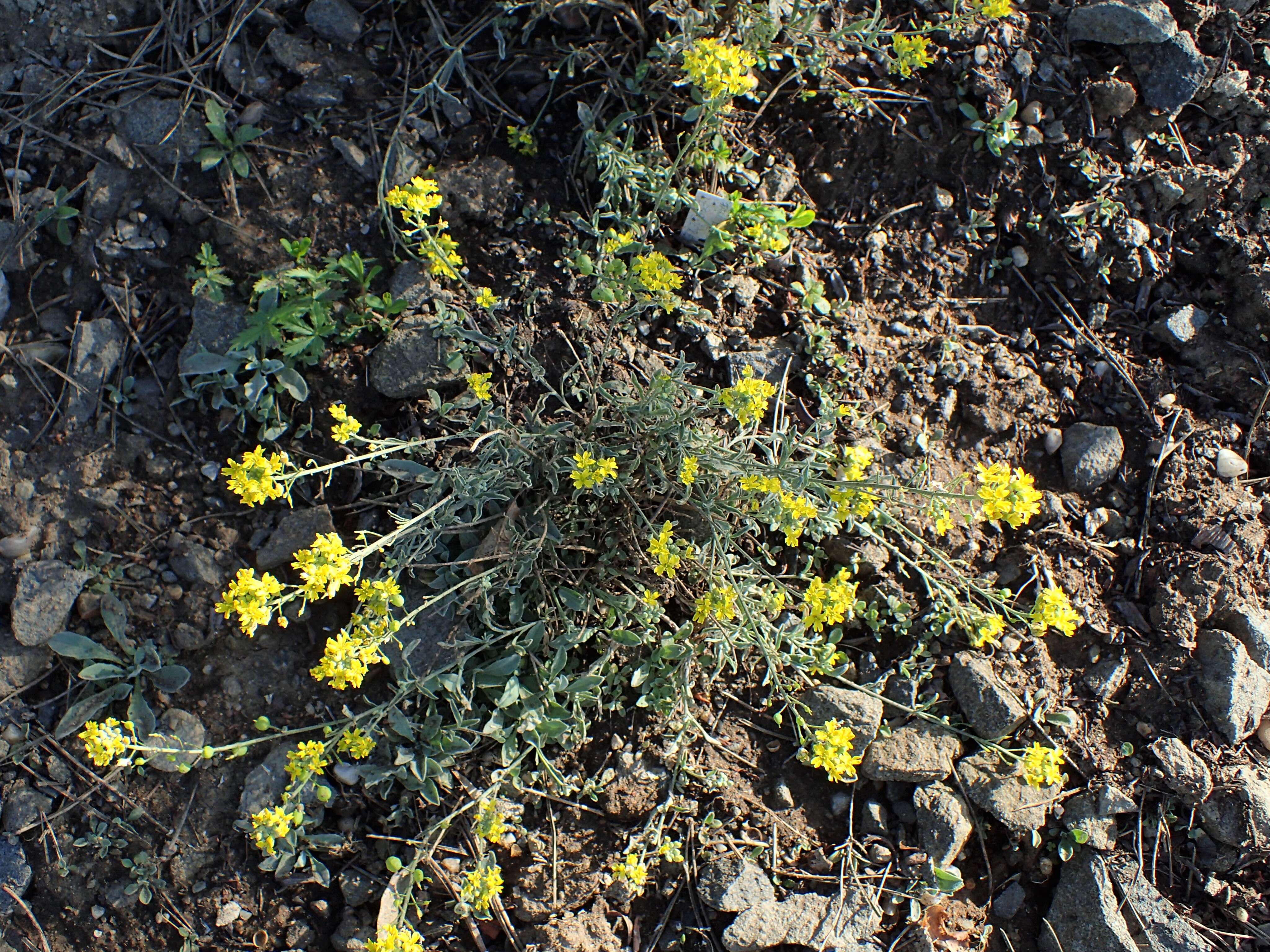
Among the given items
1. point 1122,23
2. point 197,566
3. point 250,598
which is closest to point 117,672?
point 197,566

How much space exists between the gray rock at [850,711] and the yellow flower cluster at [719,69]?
2.07m

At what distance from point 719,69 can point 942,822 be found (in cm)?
264

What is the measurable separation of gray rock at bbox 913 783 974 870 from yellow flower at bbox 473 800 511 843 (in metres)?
1.44

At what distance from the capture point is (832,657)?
299 cm

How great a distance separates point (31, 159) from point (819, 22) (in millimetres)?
3099

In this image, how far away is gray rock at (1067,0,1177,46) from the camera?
3529 mm

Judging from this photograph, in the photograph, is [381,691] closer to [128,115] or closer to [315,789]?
[315,789]

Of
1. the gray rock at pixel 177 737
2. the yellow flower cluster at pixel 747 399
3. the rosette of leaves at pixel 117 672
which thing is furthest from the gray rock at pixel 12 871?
the yellow flower cluster at pixel 747 399

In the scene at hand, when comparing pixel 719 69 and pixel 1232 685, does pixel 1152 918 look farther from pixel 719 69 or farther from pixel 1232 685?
pixel 719 69

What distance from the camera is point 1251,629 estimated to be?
3.18m

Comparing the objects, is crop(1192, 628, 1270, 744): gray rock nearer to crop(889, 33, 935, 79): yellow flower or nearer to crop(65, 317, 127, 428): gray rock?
crop(889, 33, 935, 79): yellow flower

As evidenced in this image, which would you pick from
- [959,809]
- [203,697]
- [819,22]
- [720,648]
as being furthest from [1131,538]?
[203,697]

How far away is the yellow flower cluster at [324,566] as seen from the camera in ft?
7.70

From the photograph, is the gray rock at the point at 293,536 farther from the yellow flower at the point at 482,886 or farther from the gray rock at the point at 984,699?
the gray rock at the point at 984,699
